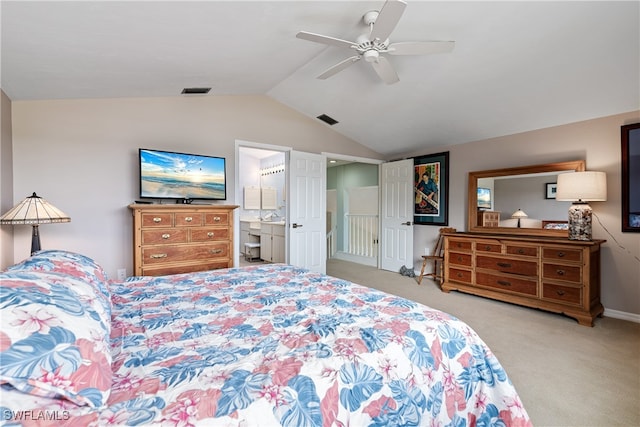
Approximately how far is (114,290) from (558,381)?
2904 millimetres

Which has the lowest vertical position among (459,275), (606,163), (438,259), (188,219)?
(459,275)

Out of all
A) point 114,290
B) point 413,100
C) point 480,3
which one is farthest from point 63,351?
point 413,100

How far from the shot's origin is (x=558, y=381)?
1966 mm

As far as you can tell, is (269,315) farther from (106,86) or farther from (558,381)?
(106,86)

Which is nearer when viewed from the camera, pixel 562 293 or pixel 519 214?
pixel 562 293

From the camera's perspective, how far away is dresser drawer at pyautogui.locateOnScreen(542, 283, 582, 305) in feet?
9.84

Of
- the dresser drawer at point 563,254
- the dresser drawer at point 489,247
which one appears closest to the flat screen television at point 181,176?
the dresser drawer at point 489,247

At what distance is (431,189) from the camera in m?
4.93

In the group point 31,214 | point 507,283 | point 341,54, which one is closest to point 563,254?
point 507,283

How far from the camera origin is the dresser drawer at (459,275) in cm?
395

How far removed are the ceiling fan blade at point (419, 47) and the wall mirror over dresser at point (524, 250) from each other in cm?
237

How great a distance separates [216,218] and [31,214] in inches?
60.2

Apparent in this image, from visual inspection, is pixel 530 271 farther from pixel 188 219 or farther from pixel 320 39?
pixel 188 219

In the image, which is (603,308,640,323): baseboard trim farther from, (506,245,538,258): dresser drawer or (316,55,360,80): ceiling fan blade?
(316,55,360,80): ceiling fan blade
